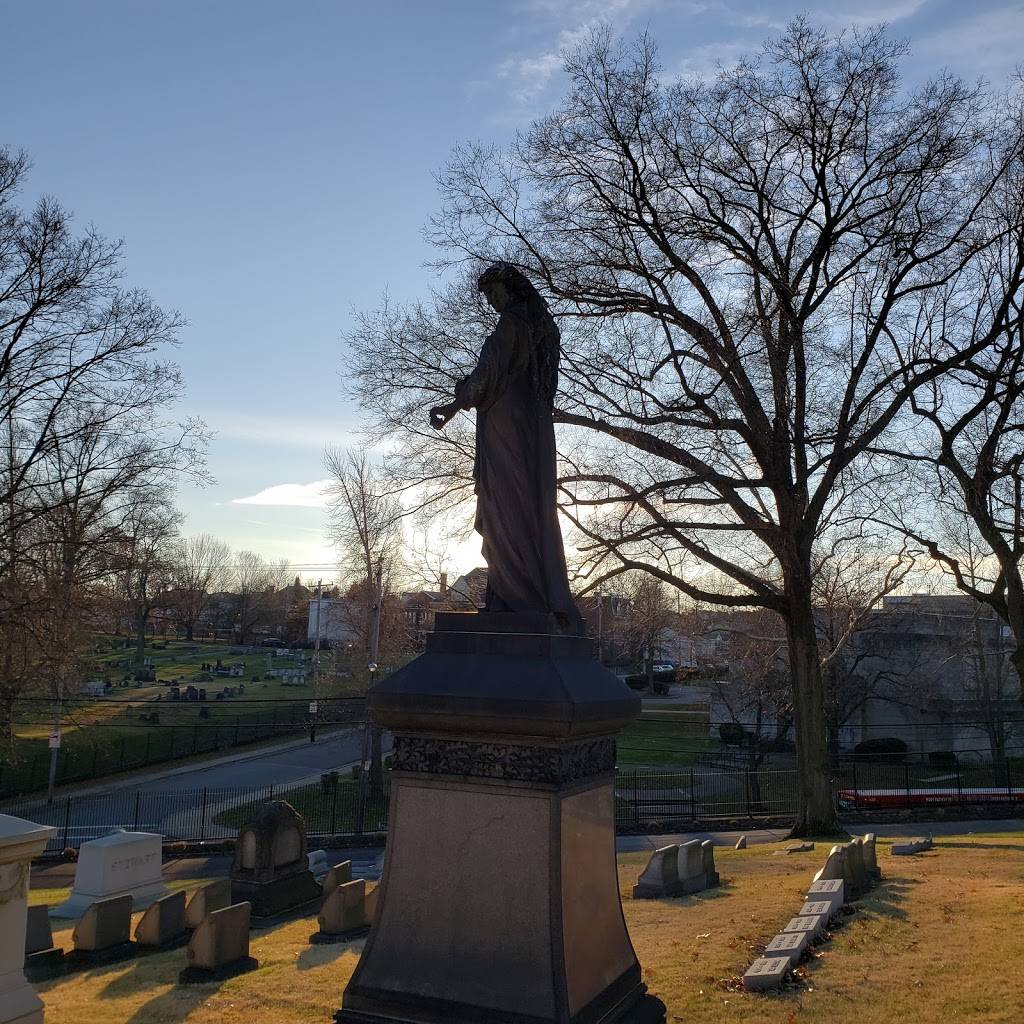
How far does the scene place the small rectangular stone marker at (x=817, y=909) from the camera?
26.1 ft

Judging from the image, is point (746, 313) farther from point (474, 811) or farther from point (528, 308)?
point (474, 811)

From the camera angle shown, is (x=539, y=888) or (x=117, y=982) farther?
(x=117, y=982)

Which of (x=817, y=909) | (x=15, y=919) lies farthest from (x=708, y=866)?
(x=15, y=919)

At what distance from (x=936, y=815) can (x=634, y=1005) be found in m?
24.1

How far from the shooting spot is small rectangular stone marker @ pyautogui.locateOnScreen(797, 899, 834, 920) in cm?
795

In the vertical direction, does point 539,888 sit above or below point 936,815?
above

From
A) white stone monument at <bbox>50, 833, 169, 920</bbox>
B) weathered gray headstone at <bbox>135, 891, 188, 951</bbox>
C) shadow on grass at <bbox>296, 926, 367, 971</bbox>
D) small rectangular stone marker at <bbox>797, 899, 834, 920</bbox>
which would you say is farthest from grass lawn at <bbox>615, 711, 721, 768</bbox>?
shadow on grass at <bbox>296, 926, 367, 971</bbox>

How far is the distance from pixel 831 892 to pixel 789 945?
6.17ft

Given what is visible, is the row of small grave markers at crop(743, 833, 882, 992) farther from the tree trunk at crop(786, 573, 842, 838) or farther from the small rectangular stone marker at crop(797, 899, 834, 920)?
the tree trunk at crop(786, 573, 842, 838)

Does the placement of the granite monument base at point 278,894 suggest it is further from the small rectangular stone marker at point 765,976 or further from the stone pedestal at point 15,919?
the small rectangular stone marker at point 765,976

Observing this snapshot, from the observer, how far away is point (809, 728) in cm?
1683

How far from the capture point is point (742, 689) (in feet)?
120

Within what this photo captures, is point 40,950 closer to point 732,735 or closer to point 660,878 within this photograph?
point 660,878

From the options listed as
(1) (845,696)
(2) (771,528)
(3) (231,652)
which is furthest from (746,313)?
(3) (231,652)
